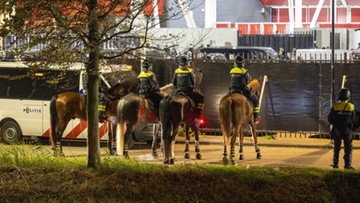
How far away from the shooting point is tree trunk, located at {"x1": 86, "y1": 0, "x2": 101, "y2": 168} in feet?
52.2

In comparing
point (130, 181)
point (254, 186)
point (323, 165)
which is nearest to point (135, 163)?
point (130, 181)

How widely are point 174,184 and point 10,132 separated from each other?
13138 millimetres

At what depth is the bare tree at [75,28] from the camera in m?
15.3

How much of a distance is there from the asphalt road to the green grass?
4929 millimetres

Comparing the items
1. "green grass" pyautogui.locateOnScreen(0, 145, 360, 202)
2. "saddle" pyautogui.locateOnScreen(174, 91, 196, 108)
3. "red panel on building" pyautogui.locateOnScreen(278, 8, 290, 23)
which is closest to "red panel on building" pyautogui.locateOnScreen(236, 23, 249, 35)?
"red panel on building" pyautogui.locateOnScreen(278, 8, 290, 23)

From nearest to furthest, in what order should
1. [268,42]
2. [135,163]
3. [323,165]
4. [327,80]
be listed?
1. [135,163]
2. [323,165]
3. [327,80]
4. [268,42]

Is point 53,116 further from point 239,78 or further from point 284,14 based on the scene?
point 284,14

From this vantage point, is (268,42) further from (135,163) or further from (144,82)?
(135,163)

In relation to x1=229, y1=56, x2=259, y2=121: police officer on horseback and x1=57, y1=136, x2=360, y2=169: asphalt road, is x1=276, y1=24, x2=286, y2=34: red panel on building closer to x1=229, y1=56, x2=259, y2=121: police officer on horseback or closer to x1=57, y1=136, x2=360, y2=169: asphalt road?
x1=57, y1=136, x2=360, y2=169: asphalt road

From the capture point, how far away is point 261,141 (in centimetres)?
2916

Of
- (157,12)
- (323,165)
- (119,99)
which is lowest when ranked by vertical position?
(323,165)

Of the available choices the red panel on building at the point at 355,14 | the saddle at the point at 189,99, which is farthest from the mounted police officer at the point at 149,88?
the red panel on building at the point at 355,14

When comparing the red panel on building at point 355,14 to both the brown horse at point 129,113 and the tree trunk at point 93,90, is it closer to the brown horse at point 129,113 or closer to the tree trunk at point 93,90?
the brown horse at point 129,113

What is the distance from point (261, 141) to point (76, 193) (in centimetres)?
1460
